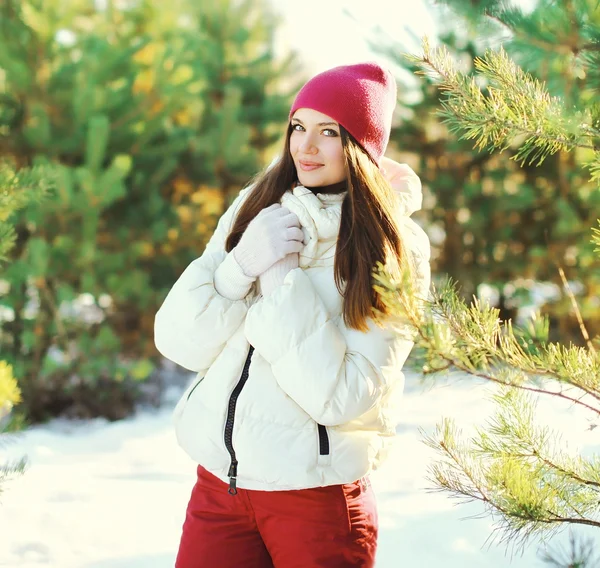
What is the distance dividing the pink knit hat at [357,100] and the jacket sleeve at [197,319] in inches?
16.3

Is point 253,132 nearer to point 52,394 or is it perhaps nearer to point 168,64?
point 168,64

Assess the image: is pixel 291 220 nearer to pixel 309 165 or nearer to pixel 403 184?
pixel 309 165

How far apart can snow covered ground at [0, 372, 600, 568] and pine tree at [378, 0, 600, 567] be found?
0.51 m

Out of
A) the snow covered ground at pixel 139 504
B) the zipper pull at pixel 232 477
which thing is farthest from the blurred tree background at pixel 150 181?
the zipper pull at pixel 232 477

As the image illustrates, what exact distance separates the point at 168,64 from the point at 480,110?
13.2 ft

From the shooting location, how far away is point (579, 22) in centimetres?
139

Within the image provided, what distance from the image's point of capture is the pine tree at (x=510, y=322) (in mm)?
1349

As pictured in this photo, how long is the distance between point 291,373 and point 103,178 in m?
3.22

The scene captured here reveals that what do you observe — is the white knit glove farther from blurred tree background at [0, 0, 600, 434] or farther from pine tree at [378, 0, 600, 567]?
blurred tree background at [0, 0, 600, 434]

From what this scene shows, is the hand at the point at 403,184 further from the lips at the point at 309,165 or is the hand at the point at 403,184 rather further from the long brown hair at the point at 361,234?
the lips at the point at 309,165

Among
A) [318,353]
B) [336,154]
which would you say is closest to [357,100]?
[336,154]

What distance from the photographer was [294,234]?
62.0 inches

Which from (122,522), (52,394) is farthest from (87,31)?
(122,522)

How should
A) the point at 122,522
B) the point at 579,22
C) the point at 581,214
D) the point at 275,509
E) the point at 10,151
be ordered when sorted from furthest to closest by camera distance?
the point at 581,214
the point at 10,151
the point at 122,522
the point at 275,509
the point at 579,22
